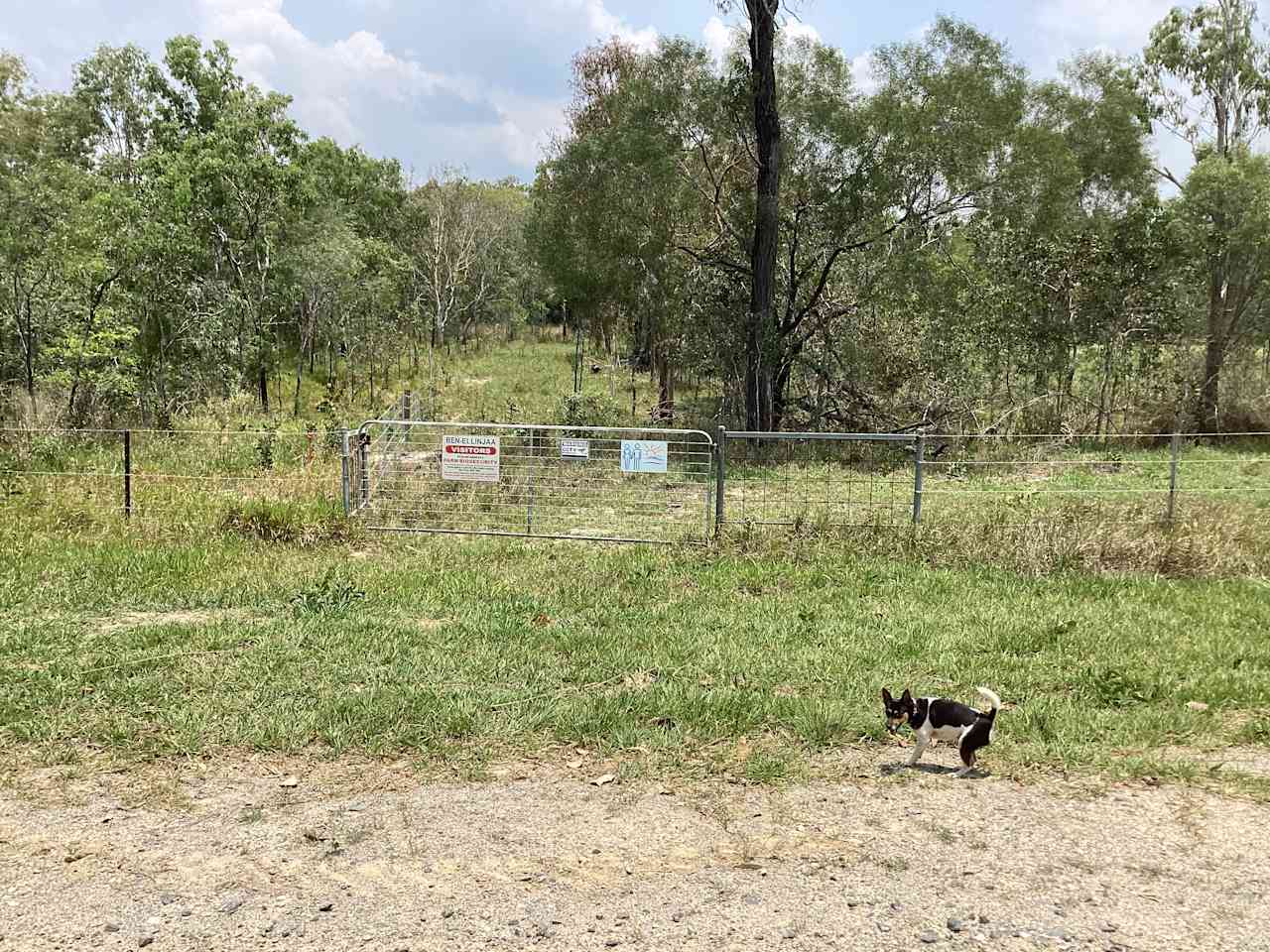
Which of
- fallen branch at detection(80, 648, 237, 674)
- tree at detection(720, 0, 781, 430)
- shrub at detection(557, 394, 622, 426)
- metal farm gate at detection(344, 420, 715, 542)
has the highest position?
tree at detection(720, 0, 781, 430)

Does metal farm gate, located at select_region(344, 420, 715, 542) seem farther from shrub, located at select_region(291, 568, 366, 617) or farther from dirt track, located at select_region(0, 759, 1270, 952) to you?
dirt track, located at select_region(0, 759, 1270, 952)

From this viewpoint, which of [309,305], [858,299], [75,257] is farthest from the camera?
[309,305]

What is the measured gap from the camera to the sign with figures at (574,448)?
28.8 feet

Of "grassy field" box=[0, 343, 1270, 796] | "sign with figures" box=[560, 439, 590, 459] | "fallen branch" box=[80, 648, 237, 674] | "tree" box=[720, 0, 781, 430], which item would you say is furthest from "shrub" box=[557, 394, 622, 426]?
"fallen branch" box=[80, 648, 237, 674]

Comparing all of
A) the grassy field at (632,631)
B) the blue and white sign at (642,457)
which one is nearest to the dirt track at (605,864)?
the grassy field at (632,631)

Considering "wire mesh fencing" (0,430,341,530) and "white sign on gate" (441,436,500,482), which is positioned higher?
"white sign on gate" (441,436,500,482)

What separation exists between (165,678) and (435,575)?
2659 mm

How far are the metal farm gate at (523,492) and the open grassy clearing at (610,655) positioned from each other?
114cm

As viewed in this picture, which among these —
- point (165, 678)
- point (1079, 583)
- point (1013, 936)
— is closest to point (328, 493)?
point (165, 678)

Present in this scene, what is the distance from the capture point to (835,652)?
18.1ft

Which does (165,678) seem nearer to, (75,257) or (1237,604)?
(1237,604)

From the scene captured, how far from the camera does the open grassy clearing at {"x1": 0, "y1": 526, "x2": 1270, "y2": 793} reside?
4.30m

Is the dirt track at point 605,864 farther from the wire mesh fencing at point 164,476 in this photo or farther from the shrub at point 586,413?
the shrub at point 586,413

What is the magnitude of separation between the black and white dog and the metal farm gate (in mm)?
4722
